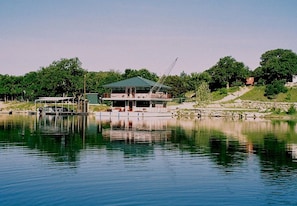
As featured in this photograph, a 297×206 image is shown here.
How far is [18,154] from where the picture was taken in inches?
945

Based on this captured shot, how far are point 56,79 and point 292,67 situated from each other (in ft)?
165

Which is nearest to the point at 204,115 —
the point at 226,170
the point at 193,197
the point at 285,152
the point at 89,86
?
the point at 89,86

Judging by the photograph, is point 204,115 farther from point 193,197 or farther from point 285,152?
point 193,197

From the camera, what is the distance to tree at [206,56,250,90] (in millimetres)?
103625

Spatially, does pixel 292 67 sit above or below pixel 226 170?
above

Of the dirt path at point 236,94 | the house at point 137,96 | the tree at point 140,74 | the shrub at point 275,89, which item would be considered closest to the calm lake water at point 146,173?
the house at point 137,96

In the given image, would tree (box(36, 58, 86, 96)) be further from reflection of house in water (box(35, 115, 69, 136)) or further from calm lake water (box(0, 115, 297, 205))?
calm lake water (box(0, 115, 297, 205))

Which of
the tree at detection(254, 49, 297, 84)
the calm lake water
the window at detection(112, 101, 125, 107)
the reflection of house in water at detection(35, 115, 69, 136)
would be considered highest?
the tree at detection(254, 49, 297, 84)

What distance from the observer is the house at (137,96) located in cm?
7385

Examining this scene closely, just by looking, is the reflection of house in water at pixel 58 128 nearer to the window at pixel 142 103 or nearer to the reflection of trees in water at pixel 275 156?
the reflection of trees in water at pixel 275 156

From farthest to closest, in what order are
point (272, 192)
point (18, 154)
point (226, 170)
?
point (18, 154), point (226, 170), point (272, 192)

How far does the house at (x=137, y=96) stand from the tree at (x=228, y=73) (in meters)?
30.7

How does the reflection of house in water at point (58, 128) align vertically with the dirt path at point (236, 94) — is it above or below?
below

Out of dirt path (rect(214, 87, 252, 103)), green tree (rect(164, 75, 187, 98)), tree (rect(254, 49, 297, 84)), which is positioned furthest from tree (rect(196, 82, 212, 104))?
tree (rect(254, 49, 297, 84))
